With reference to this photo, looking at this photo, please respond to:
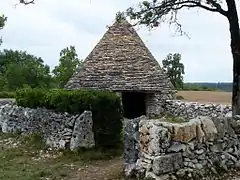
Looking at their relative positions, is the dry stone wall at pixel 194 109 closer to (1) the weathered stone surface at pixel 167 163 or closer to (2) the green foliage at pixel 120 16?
(2) the green foliage at pixel 120 16

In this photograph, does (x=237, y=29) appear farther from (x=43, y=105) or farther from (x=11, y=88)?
(x=11, y=88)

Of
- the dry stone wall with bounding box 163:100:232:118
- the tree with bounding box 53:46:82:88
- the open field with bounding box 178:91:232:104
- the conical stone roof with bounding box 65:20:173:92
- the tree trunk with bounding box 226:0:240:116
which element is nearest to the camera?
the tree trunk with bounding box 226:0:240:116

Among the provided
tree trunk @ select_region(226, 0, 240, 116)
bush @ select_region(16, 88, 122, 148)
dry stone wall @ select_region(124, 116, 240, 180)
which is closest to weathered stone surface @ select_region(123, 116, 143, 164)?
dry stone wall @ select_region(124, 116, 240, 180)

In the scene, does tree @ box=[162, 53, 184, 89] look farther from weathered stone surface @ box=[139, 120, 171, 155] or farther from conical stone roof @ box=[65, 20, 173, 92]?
weathered stone surface @ box=[139, 120, 171, 155]

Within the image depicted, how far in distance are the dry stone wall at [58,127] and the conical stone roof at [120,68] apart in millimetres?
5670

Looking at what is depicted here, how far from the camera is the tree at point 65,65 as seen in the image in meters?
36.7

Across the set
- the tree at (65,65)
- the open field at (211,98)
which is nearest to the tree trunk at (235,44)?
the open field at (211,98)

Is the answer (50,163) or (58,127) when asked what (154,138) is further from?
(58,127)

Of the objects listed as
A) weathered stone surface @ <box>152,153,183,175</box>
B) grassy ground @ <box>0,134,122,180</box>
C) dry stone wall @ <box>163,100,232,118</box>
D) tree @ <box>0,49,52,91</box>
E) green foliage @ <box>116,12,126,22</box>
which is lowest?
grassy ground @ <box>0,134,122,180</box>

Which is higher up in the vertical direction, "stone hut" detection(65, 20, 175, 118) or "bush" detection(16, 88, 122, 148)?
"stone hut" detection(65, 20, 175, 118)

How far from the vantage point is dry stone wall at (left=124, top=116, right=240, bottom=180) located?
872 cm

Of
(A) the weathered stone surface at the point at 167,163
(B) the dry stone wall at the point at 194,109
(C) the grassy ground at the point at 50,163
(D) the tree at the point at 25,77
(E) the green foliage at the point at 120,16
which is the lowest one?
(C) the grassy ground at the point at 50,163

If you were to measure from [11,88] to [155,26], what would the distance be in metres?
27.8

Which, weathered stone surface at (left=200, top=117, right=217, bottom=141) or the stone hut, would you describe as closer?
weathered stone surface at (left=200, top=117, right=217, bottom=141)
